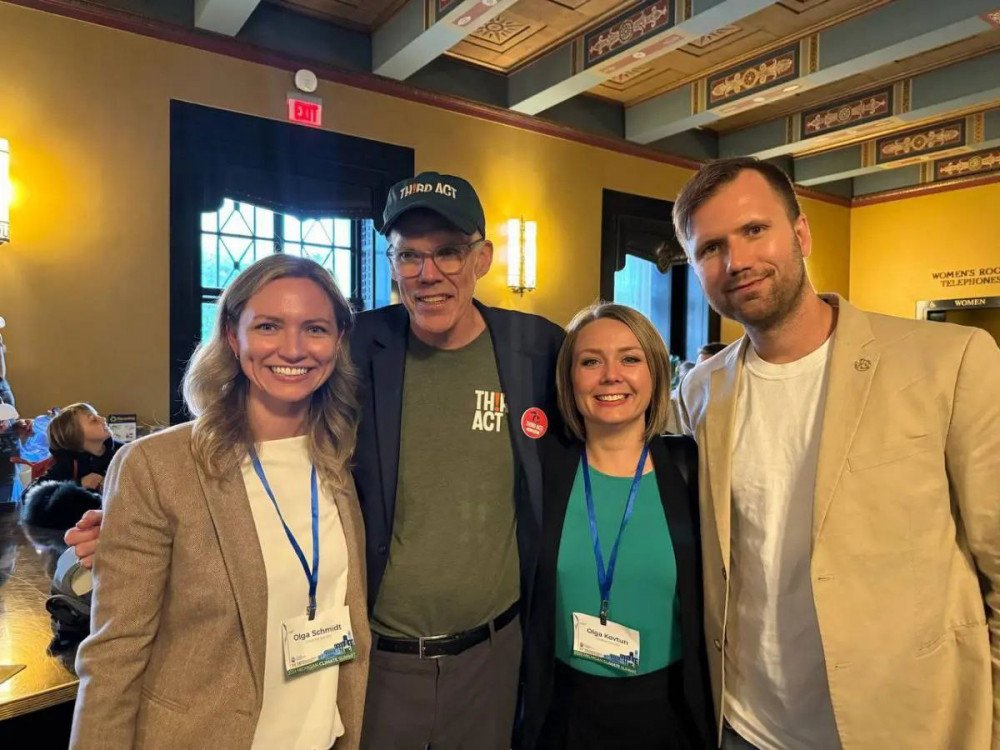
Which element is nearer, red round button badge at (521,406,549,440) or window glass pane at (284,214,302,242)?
red round button badge at (521,406,549,440)

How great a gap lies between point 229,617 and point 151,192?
3344 millimetres

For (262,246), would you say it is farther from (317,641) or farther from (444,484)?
(317,641)

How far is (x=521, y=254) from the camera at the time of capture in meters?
5.19

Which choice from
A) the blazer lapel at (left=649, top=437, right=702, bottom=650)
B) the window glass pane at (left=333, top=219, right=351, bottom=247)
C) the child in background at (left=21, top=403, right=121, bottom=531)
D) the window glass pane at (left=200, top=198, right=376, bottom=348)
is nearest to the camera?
the blazer lapel at (left=649, top=437, right=702, bottom=650)

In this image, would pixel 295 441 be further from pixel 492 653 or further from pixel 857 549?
pixel 857 549

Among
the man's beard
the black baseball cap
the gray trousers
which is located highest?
the black baseball cap

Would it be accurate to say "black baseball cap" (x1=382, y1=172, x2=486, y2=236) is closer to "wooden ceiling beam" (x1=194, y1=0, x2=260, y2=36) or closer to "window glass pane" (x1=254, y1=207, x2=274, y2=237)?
"wooden ceiling beam" (x1=194, y1=0, x2=260, y2=36)

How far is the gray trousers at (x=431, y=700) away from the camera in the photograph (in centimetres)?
148

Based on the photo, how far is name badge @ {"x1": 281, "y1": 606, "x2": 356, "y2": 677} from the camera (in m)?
1.24

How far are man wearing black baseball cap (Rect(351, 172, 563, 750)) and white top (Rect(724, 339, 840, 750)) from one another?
48 centimetres

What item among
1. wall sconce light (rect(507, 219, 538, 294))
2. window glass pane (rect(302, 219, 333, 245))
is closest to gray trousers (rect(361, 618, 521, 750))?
window glass pane (rect(302, 219, 333, 245))

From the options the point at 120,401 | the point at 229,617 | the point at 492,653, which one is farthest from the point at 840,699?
the point at 120,401

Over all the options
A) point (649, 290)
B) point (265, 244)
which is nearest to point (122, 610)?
point (265, 244)

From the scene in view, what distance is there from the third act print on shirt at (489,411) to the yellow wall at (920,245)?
7.44 metres
